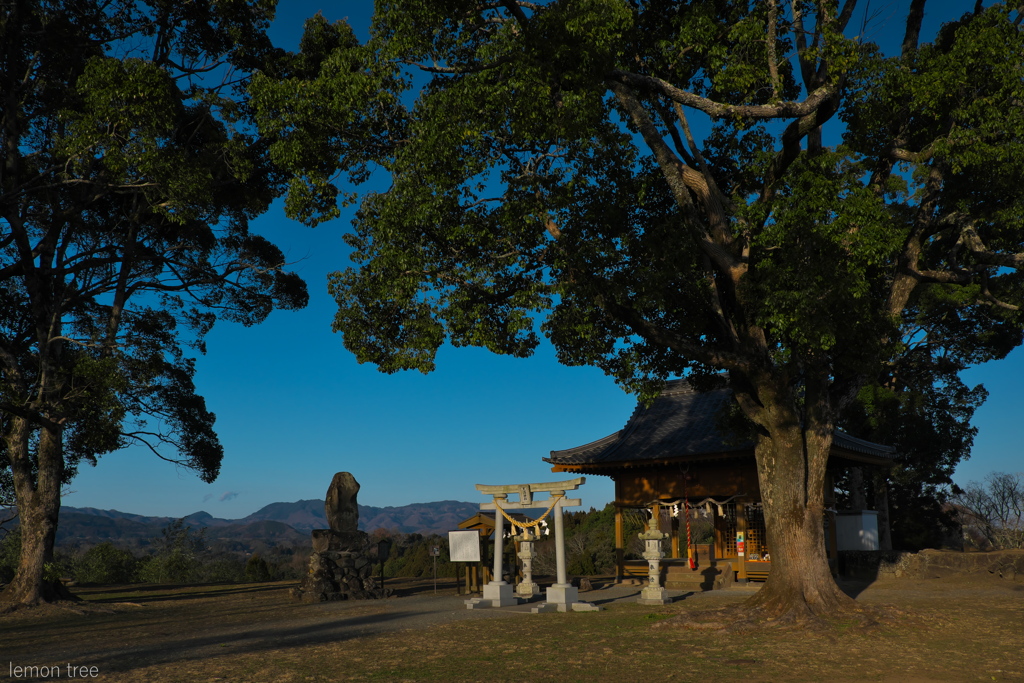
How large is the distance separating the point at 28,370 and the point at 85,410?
461cm

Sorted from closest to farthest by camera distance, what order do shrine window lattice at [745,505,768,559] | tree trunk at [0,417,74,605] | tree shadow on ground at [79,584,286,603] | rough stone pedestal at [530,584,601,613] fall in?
rough stone pedestal at [530,584,601,613], tree trunk at [0,417,74,605], shrine window lattice at [745,505,768,559], tree shadow on ground at [79,584,286,603]

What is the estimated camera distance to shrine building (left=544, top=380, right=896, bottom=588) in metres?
20.0

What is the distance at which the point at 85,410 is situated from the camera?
17.9 m

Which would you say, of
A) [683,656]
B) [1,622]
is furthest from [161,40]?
[683,656]

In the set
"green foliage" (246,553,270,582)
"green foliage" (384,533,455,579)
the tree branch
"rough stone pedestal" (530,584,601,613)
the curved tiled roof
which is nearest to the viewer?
the tree branch

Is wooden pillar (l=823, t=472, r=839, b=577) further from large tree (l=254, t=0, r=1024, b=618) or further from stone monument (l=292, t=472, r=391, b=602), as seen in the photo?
stone monument (l=292, t=472, r=391, b=602)

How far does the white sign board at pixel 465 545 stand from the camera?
1928 cm

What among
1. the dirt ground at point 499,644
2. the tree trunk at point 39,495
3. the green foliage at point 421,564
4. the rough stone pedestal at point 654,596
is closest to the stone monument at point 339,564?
the dirt ground at point 499,644

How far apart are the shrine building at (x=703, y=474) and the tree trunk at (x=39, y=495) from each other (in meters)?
12.7

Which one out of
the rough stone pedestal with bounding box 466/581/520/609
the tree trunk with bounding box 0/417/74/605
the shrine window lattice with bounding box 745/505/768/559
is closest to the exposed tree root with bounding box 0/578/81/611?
the tree trunk with bounding box 0/417/74/605

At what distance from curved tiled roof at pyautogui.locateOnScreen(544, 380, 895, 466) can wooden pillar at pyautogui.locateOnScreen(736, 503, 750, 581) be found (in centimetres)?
207

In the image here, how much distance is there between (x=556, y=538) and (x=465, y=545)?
442 centimetres

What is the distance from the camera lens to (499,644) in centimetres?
1088

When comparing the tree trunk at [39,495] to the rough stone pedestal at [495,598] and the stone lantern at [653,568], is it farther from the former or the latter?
the stone lantern at [653,568]
